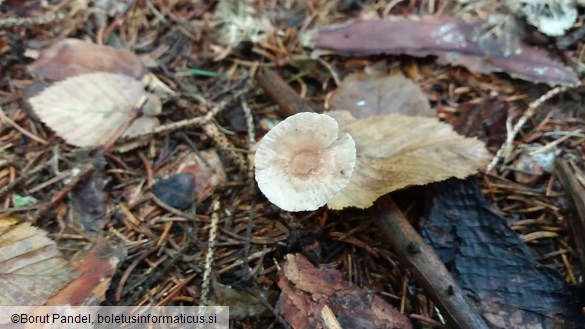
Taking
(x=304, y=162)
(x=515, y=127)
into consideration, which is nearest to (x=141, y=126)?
(x=304, y=162)

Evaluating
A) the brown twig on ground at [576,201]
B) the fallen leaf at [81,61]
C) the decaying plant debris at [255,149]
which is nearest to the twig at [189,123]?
the decaying plant debris at [255,149]

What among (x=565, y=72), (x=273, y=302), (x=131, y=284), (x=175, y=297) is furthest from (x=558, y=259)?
(x=131, y=284)

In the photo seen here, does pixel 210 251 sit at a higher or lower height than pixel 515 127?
lower

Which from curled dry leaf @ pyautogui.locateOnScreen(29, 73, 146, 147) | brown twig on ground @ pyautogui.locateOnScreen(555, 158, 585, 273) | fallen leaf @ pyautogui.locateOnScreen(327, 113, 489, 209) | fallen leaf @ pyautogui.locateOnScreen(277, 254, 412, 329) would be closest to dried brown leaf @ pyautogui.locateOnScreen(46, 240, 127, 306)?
curled dry leaf @ pyautogui.locateOnScreen(29, 73, 146, 147)

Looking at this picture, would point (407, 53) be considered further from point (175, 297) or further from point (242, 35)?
point (175, 297)

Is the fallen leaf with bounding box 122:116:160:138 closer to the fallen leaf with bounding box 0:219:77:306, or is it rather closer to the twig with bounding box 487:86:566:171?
the fallen leaf with bounding box 0:219:77:306

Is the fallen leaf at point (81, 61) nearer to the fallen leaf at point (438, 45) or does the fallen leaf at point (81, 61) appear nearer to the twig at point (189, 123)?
the twig at point (189, 123)

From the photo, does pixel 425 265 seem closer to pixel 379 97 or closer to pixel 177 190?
pixel 379 97
